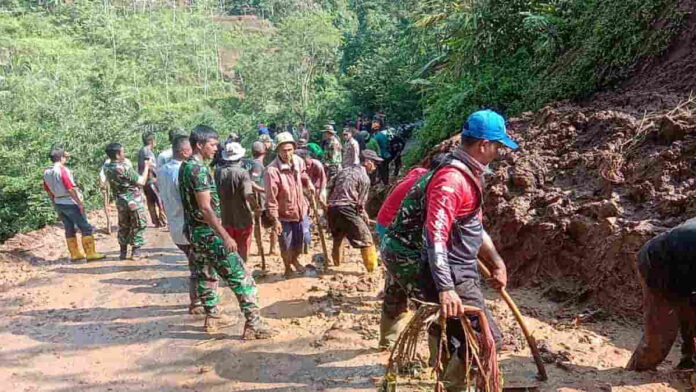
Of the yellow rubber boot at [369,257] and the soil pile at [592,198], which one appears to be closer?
the soil pile at [592,198]

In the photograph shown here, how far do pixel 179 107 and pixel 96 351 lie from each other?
34441 millimetres

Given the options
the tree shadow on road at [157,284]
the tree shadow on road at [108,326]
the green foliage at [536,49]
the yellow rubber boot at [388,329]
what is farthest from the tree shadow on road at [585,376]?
the green foliage at [536,49]

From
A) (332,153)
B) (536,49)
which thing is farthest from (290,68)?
(536,49)

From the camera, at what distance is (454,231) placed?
3.10 m

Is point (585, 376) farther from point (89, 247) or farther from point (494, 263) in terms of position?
point (89, 247)

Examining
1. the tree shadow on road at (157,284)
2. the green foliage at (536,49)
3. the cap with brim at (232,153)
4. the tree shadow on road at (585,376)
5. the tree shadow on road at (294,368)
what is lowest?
the tree shadow on road at (157,284)

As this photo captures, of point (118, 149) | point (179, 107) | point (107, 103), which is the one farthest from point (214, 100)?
point (118, 149)

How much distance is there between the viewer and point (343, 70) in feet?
116

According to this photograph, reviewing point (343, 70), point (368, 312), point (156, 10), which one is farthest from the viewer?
point (156, 10)

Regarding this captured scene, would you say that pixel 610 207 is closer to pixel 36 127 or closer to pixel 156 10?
pixel 36 127

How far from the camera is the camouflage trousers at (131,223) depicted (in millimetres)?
7953

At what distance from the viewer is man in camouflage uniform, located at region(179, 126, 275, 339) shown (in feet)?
15.2

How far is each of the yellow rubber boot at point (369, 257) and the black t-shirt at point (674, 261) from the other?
3734 millimetres

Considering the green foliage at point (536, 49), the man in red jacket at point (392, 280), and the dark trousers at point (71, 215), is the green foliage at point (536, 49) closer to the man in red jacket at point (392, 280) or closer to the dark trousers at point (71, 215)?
the man in red jacket at point (392, 280)
